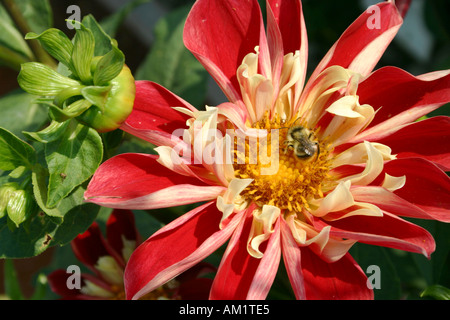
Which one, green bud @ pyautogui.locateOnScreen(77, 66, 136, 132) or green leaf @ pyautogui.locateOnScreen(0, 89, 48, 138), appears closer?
green bud @ pyautogui.locateOnScreen(77, 66, 136, 132)

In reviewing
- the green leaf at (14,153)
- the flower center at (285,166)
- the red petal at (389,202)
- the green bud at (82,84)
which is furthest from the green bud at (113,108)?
the red petal at (389,202)

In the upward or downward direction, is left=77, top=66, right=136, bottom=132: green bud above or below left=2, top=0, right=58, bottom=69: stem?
below

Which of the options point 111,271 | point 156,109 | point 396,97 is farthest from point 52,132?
point 396,97

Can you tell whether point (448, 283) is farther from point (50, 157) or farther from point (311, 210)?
point (50, 157)

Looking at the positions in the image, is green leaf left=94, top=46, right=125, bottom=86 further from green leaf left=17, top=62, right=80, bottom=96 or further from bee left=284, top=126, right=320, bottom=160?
bee left=284, top=126, right=320, bottom=160

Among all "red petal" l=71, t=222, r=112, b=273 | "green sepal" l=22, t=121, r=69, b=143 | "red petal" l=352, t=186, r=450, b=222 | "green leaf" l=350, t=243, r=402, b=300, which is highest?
"green sepal" l=22, t=121, r=69, b=143

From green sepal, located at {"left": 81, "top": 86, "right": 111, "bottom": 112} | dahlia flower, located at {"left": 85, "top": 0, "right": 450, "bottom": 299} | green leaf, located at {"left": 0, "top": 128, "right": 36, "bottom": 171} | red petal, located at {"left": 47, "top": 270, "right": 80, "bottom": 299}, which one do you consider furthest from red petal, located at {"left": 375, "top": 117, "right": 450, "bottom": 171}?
red petal, located at {"left": 47, "top": 270, "right": 80, "bottom": 299}
